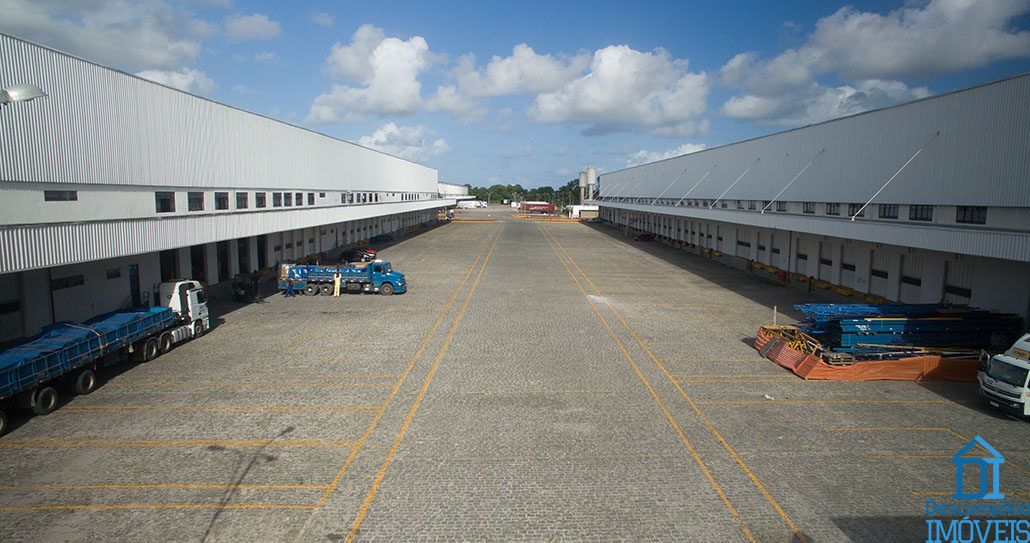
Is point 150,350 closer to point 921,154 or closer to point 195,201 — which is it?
point 195,201

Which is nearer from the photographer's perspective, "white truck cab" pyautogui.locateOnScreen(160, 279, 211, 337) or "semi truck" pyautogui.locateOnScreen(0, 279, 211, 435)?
"semi truck" pyautogui.locateOnScreen(0, 279, 211, 435)

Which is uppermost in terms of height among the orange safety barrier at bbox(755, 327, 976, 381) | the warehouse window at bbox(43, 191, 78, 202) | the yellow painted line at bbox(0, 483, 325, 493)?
the warehouse window at bbox(43, 191, 78, 202)

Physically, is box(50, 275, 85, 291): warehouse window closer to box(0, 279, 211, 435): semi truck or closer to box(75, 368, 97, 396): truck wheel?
box(0, 279, 211, 435): semi truck

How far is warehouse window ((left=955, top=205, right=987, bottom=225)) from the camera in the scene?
66.8 ft

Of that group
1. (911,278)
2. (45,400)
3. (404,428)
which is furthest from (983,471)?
(45,400)

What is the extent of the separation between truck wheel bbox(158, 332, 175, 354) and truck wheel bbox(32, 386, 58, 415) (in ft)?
15.2

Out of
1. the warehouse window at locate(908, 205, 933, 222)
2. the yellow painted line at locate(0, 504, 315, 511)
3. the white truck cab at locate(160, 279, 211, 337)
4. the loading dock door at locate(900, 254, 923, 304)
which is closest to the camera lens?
the yellow painted line at locate(0, 504, 315, 511)

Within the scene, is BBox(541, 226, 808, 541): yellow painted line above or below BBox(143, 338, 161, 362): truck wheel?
below

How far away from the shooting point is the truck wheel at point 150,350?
58.9 ft

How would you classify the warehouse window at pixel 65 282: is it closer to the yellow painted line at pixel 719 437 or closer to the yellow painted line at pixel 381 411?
the yellow painted line at pixel 381 411

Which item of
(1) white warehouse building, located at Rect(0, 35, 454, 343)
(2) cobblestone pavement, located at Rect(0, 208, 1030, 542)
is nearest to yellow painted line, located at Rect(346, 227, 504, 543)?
(2) cobblestone pavement, located at Rect(0, 208, 1030, 542)

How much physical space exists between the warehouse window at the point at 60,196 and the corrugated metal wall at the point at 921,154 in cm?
3096

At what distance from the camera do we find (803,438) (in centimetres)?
1291

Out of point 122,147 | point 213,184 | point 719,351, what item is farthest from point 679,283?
point 122,147
